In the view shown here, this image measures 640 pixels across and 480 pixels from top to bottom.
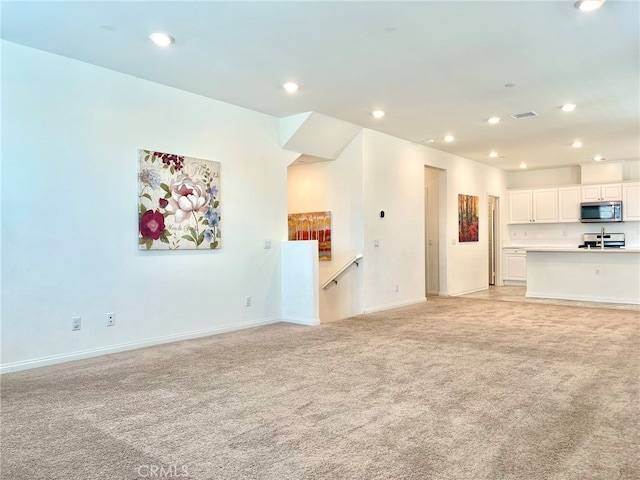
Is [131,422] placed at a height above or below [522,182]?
below

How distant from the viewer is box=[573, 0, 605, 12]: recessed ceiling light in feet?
10.2

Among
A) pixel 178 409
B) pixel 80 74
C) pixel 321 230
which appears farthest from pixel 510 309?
pixel 80 74

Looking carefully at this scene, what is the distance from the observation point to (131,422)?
268 centimetres

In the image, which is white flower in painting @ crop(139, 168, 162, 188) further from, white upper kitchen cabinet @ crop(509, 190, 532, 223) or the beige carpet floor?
white upper kitchen cabinet @ crop(509, 190, 532, 223)

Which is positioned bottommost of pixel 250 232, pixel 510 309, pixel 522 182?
pixel 510 309

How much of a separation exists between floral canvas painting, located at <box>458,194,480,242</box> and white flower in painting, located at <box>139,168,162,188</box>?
6.19 meters

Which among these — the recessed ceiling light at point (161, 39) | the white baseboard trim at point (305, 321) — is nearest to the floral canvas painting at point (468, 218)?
the white baseboard trim at point (305, 321)

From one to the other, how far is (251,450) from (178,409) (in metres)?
0.80

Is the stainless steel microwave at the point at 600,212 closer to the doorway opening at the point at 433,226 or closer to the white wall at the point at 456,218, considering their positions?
the white wall at the point at 456,218

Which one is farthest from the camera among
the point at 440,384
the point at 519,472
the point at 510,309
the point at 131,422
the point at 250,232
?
the point at 510,309

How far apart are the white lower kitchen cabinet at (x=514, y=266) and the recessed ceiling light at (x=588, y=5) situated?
8.03 meters

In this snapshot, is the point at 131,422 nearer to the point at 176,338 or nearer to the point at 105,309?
the point at 105,309

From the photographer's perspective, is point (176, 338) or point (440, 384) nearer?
point (440, 384)

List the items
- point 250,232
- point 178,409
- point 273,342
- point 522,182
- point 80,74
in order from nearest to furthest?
point 178,409 → point 80,74 → point 273,342 → point 250,232 → point 522,182
